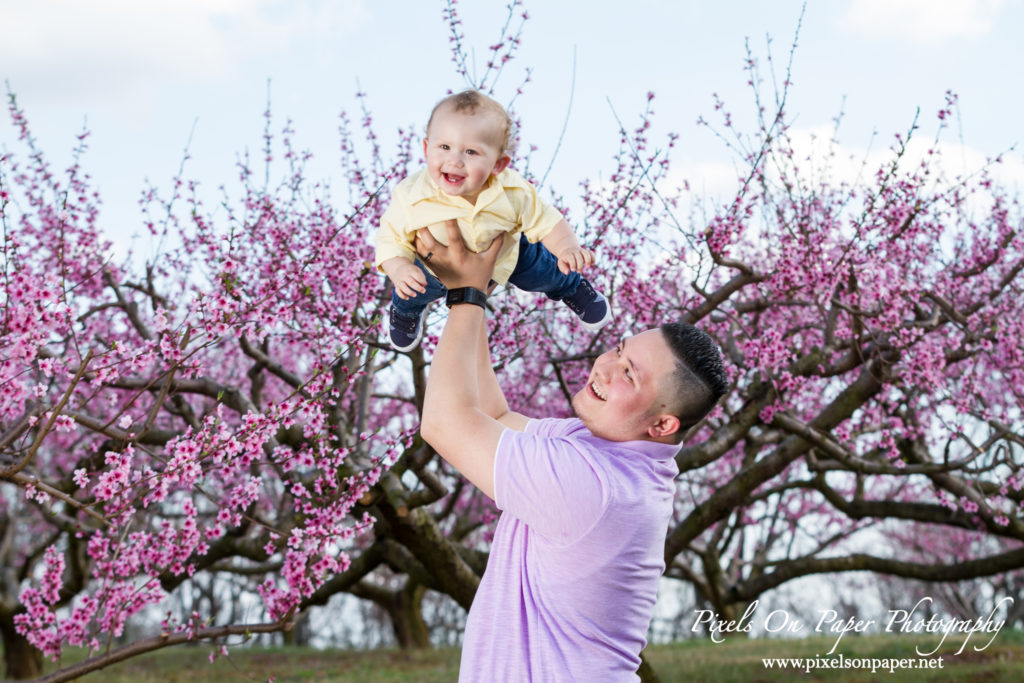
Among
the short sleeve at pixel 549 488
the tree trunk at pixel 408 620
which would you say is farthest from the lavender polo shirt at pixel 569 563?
the tree trunk at pixel 408 620

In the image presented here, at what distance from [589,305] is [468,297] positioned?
1.04 m

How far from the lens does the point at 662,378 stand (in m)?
2.44

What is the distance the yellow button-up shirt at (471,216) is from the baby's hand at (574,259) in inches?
6.4

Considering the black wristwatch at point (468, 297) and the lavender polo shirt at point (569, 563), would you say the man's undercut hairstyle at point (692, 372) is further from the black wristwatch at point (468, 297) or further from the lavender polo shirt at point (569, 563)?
the black wristwatch at point (468, 297)

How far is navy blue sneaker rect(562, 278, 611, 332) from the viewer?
3.42 meters

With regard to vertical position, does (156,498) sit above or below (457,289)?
below

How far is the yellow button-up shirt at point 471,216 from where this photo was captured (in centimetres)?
279

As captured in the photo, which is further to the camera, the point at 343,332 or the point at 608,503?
the point at 343,332

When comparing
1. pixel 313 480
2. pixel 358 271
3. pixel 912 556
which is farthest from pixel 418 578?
pixel 912 556

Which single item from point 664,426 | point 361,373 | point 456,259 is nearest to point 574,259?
point 456,259

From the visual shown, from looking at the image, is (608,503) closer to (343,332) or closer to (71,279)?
(343,332)

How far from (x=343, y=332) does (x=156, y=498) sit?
5.95ft

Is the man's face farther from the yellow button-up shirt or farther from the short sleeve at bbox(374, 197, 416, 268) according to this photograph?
the short sleeve at bbox(374, 197, 416, 268)

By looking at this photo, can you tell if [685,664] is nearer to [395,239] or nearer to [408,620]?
[408,620]
